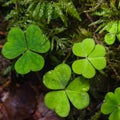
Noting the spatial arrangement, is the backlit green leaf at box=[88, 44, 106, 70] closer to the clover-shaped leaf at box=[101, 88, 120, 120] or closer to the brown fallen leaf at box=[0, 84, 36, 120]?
the clover-shaped leaf at box=[101, 88, 120, 120]

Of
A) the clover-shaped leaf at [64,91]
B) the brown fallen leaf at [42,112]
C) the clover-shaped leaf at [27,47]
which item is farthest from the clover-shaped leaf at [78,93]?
the brown fallen leaf at [42,112]

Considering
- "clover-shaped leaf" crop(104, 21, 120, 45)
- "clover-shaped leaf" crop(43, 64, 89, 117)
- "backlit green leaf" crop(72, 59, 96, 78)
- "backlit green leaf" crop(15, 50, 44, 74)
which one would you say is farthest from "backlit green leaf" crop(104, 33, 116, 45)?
"backlit green leaf" crop(15, 50, 44, 74)

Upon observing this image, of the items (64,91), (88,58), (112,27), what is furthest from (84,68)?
(112,27)

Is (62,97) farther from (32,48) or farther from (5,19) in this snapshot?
(5,19)

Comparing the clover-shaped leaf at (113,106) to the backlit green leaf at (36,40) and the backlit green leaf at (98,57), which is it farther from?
the backlit green leaf at (36,40)

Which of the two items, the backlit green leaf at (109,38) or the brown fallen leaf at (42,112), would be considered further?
the brown fallen leaf at (42,112)

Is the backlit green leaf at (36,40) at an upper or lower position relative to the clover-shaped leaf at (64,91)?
upper

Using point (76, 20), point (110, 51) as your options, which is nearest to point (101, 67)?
point (110, 51)
